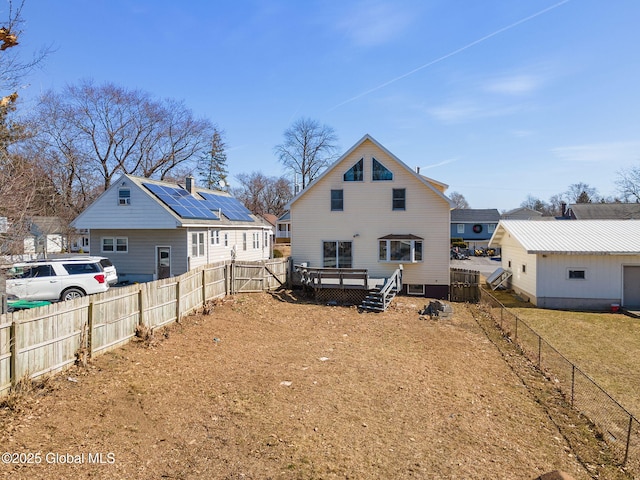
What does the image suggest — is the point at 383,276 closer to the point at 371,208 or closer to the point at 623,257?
the point at 371,208

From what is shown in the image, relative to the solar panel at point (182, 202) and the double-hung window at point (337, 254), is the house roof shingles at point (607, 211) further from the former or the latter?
the solar panel at point (182, 202)

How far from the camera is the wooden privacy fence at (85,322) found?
23.7 ft

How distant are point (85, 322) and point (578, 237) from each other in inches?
942

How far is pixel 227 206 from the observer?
30844 millimetres

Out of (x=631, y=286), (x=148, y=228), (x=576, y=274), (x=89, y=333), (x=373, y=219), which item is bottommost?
(x=631, y=286)

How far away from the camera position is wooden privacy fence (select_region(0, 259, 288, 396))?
23.7 feet

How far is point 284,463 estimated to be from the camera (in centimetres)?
582

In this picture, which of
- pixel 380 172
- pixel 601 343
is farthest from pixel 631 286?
pixel 380 172

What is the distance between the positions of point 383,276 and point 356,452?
16.3 meters

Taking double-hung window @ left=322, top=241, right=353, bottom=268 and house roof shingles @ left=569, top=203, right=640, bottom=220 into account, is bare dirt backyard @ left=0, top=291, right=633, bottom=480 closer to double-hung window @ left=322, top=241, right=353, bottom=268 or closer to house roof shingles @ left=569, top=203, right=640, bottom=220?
double-hung window @ left=322, top=241, right=353, bottom=268

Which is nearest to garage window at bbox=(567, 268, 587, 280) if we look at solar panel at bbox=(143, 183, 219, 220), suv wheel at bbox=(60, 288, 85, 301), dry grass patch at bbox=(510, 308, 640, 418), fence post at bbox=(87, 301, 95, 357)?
dry grass patch at bbox=(510, 308, 640, 418)

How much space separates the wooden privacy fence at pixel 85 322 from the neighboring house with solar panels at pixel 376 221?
844 centimetres

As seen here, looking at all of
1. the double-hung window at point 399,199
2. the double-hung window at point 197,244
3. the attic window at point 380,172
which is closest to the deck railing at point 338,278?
the double-hung window at point 399,199

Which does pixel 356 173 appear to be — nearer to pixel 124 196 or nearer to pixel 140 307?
pixel 124 196
